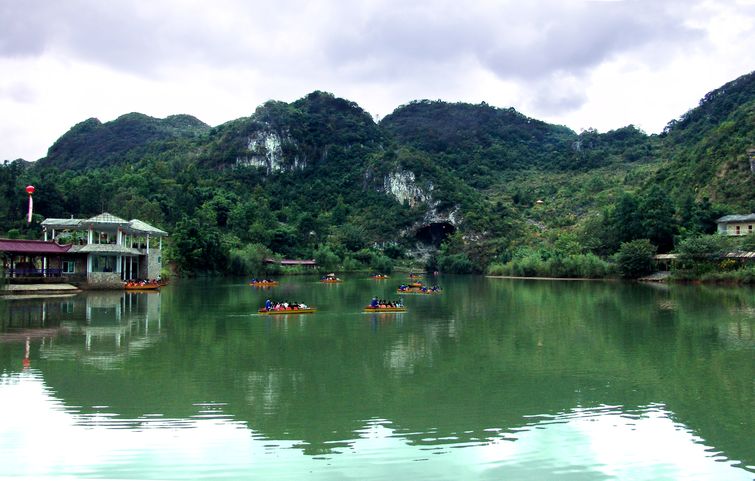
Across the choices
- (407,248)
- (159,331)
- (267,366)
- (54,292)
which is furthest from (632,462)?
(407,248)

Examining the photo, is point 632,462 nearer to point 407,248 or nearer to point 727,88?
point 407,248

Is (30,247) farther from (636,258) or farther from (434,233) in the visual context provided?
(434,233)

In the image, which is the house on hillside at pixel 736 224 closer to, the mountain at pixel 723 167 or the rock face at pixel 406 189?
the mountain at pixel 723 167

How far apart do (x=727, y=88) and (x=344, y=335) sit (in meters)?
129

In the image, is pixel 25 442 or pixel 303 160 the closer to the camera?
pixel 25 442

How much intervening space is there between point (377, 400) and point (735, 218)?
57.5 meters

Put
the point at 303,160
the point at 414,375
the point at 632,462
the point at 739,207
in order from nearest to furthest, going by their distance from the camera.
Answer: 1. the point at 632,462
2. the point at 414,375
3. the point at 739,207
4. the point at 303,160

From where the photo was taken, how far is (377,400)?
13000 millimetres

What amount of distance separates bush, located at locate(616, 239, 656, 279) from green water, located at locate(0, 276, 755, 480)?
33729 mm

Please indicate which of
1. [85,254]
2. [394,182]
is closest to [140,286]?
[85,254]

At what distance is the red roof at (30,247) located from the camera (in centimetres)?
4075

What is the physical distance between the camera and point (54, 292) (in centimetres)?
4128

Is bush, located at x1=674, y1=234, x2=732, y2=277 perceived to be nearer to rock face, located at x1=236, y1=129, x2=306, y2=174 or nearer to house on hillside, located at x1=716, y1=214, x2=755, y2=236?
house on hillside, located at x1=716, y1=214, x2=755, y2=236

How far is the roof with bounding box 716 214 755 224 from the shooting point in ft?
190
